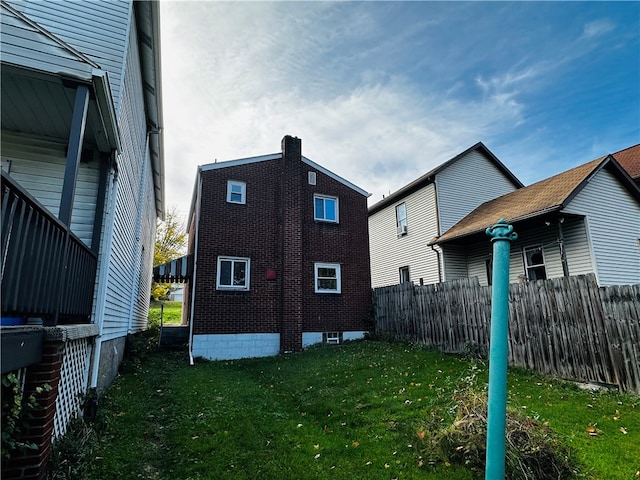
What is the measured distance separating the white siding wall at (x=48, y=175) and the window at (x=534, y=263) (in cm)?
1402

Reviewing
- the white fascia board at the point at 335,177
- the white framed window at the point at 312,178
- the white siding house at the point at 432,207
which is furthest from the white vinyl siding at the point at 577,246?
the white framed window at the point at 312,178

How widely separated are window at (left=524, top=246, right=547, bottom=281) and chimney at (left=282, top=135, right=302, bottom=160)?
9714mm

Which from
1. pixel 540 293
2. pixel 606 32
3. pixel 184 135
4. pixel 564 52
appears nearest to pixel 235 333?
pixel 184 135

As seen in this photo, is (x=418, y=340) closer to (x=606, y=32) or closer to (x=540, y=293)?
(x=540, y=293)

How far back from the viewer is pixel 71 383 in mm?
4613

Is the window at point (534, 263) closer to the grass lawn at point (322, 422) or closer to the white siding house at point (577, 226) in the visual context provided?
the white siding house at point (577, 226)

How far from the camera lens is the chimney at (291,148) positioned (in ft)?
47.2

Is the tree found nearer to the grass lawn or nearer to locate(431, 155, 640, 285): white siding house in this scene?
the grass lawn

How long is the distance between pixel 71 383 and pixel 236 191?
965 cm

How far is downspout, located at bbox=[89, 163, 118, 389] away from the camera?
571 centimetres

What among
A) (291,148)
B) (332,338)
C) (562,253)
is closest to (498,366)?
(562,253)

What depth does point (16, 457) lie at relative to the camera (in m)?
2.93

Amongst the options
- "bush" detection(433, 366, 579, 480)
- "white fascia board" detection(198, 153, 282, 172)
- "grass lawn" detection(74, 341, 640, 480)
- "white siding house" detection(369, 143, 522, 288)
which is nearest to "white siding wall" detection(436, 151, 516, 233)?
"white siding house" detection(369, 143, 522, 288)

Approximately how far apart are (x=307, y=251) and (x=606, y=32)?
1173 cm
